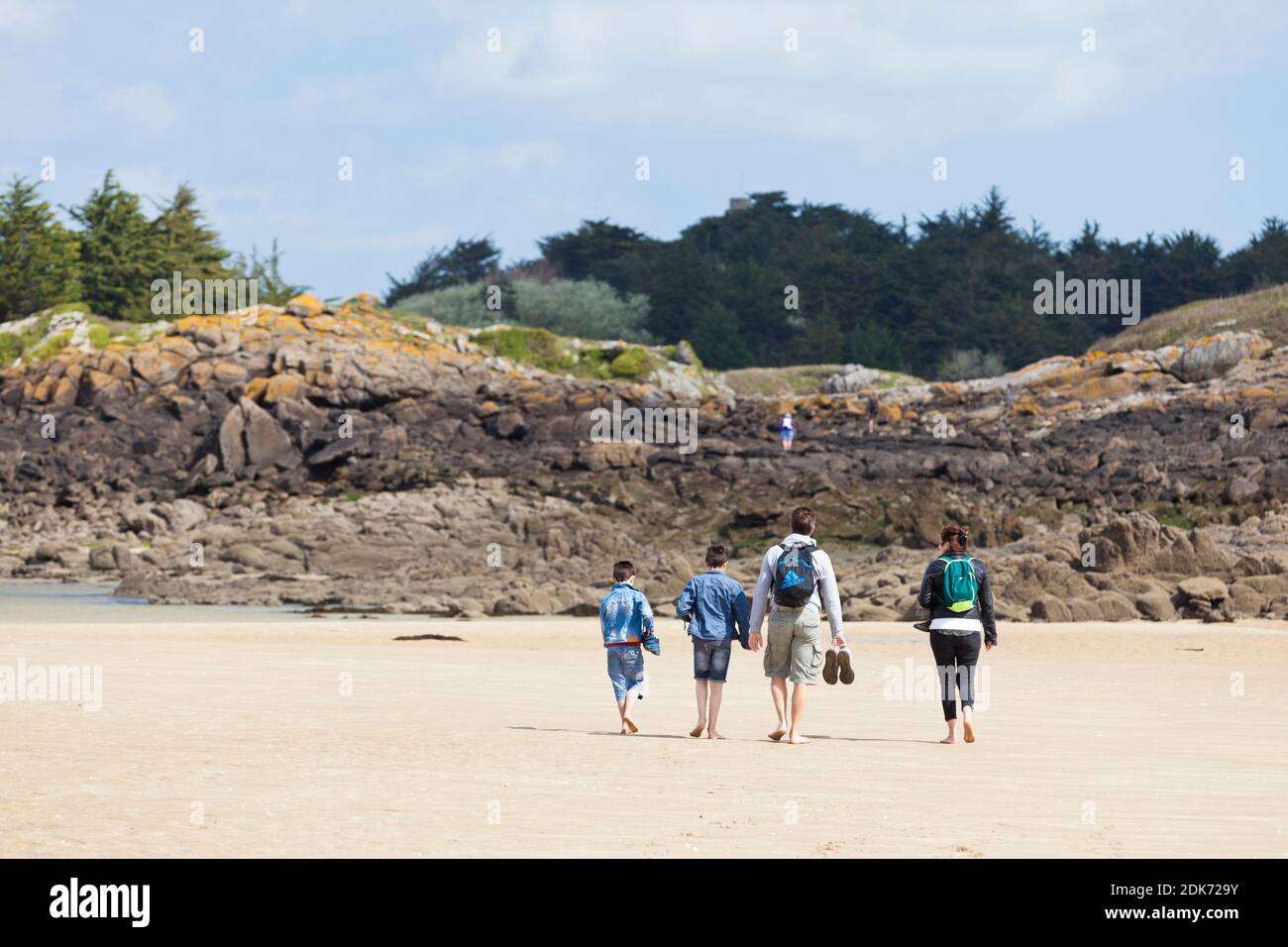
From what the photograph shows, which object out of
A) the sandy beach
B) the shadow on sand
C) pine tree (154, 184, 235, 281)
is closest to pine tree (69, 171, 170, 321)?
pine tree (154, 184, 235, 281)

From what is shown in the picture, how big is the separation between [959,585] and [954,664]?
1.95ft

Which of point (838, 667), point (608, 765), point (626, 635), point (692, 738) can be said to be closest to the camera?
point (608, 765)

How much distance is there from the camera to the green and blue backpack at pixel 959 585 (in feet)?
37.7

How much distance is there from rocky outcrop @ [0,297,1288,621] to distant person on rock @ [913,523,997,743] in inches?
539

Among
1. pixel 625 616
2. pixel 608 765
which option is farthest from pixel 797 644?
pixel 608 765

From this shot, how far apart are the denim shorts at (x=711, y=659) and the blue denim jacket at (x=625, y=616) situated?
1.48ft

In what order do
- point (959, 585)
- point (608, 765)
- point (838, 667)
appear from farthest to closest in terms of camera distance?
point (959, 585), point (838, 667), point (608, 765)

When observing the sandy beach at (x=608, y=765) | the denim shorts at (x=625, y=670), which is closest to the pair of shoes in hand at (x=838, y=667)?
the sandy beach at (x=608, y=765)

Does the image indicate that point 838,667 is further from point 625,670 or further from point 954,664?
point 625,670

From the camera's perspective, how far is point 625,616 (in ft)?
39.2
